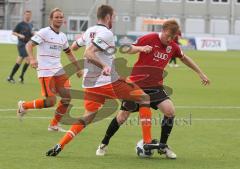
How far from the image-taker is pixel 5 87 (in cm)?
2114

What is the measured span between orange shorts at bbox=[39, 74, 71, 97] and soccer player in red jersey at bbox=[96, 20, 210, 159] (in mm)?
2686

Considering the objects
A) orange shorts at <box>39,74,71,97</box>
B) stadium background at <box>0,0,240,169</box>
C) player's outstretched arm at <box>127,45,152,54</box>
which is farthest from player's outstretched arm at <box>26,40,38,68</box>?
player's outstretched arm at <box>127,45,152,54</box>

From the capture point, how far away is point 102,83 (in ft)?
31.6

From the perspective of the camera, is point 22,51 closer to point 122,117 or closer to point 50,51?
point 50,51

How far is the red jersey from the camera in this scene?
9.66 meters

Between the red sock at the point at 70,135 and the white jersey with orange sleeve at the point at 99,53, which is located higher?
the white jersey with orange sleeve at the point at 99,53

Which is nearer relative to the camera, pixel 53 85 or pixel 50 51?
pixel 53 85

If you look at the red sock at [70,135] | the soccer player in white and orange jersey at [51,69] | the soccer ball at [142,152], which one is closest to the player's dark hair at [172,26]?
the soccer ball at [142,152]

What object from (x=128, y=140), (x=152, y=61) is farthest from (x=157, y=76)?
(x=128, y=140)

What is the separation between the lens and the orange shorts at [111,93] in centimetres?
966

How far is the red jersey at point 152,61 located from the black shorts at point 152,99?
8 centimetres

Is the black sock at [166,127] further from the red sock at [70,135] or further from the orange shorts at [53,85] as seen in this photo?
the orange shorts at [53,85]

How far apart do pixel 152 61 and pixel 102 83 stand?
Answer: 30.5 inches

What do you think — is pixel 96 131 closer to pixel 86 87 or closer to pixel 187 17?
pixel 86 87
